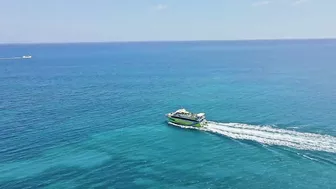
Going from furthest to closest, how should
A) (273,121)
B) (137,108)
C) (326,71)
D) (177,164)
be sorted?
1. (326,71)
2. (137,108)
3. (273,121)
4. (177,164)

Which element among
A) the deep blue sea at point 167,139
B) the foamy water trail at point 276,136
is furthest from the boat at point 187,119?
the deep blue sea at point 167,139

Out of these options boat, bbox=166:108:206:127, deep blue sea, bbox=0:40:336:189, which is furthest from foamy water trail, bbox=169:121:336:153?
boat, bbox=166:108:206:127

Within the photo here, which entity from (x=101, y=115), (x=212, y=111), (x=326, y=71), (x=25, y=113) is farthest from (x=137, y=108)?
(x=326, y=71)

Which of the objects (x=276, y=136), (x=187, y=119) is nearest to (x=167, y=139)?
(x=187, y=119)

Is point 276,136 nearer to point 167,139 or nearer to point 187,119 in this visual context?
point 187,119

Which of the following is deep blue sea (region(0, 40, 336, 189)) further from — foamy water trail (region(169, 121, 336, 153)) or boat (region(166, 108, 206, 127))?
boat (region(166, 108, 206, 127))

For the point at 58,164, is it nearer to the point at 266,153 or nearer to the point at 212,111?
the point at 266,153
